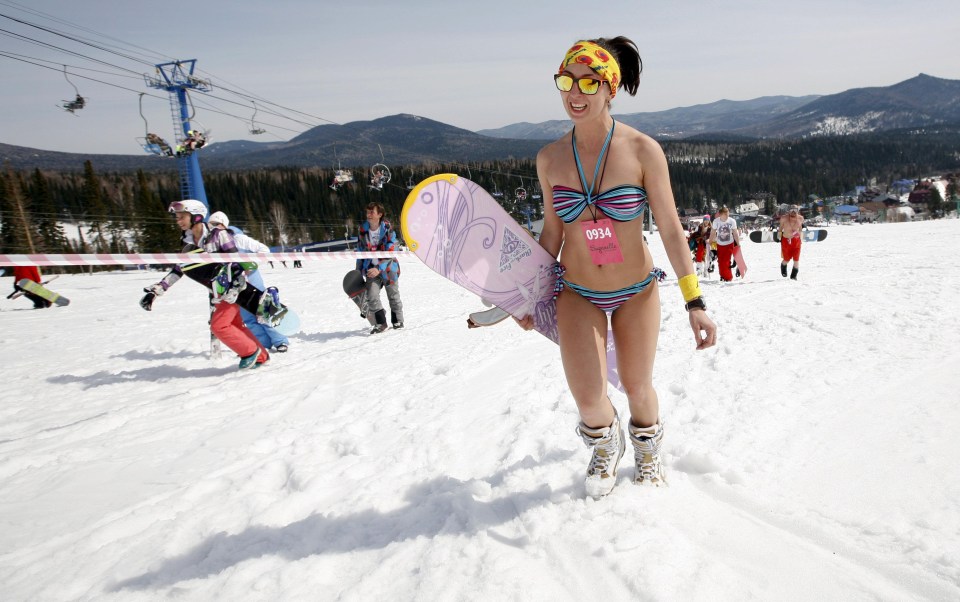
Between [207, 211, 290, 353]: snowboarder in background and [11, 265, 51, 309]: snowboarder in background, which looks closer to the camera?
[207, 211, 290, 353]: snowboarder in background

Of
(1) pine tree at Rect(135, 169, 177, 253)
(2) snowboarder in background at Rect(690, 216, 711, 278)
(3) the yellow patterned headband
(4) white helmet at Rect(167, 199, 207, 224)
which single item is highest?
(1) pine tree at Rect(135, 169, 177, 253)

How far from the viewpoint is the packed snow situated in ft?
7.32

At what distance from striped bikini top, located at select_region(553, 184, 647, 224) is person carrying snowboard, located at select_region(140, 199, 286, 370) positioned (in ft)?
16.4

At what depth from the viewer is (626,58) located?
2.87 meters

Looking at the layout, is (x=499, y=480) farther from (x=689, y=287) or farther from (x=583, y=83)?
(x=583, y=83)

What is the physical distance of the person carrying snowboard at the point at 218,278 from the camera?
6.31m

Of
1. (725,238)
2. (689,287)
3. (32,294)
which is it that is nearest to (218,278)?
(689,287)

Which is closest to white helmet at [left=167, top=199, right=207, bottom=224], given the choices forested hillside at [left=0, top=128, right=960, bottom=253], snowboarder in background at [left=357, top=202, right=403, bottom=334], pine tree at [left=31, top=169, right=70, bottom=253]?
snowboarder in background at [left=357, top=202, right=403, bottom=334]

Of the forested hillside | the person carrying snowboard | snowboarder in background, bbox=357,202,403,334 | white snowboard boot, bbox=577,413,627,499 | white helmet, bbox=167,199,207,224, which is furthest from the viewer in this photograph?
the forested hillside

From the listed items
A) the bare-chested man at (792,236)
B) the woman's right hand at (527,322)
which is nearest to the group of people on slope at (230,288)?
the woman's right hand at (527,322)

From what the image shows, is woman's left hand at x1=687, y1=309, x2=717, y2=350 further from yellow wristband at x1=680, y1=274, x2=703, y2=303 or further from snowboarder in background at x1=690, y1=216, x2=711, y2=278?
snowboarder in background at x1=690, y1=216, x2=711, y2=278

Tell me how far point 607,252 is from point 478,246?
3.13ft

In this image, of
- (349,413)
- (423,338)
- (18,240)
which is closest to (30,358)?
(423,338)

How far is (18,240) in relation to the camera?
5441 centimetres
